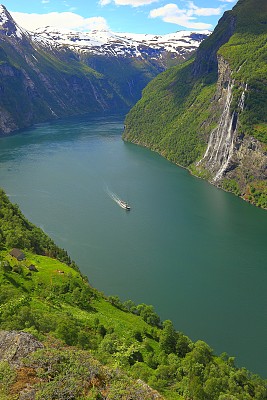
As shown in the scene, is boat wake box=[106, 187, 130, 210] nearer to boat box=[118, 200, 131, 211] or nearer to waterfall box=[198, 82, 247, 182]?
boat box=[118, 200, 131, 211]

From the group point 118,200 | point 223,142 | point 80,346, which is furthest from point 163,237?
point 223,142

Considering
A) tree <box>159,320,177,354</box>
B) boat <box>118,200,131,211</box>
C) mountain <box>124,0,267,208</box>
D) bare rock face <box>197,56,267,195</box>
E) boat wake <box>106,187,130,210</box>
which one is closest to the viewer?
tree <box>159,320,177,354</box>

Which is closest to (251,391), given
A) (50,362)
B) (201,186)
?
(50,362)

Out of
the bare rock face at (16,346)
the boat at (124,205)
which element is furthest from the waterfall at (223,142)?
the bare rock face at (16,346)

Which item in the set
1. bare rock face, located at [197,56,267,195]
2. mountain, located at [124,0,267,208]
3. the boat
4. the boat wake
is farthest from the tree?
bare rock face, located at [197,56,267,195]

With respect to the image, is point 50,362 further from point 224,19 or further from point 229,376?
point 224,19
